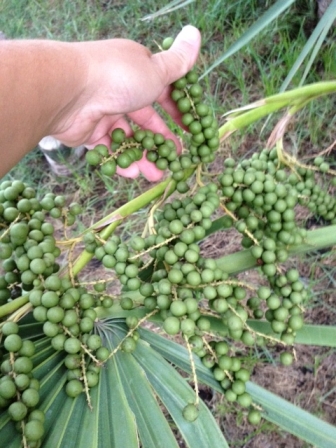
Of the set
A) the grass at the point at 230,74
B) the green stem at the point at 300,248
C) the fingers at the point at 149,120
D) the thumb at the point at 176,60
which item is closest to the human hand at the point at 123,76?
the thumb at the point at 176,60

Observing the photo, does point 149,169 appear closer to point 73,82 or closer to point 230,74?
point 73,82

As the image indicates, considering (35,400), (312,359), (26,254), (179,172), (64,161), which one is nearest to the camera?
(35,400)

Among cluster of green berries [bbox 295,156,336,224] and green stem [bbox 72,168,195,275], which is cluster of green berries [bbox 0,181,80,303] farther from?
cluster of green berries [bbox 295,156,336,224]

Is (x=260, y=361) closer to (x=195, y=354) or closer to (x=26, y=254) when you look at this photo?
(x=195, y=354)

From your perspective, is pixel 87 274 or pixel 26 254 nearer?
pixel 26 254

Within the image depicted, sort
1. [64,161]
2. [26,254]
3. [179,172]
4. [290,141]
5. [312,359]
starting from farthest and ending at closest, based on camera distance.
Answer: [64,161] → [290,141] → [312,359] → [179,172] → [26,254]

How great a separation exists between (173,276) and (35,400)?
26 cm

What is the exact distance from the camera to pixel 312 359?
→ 4.41 feet

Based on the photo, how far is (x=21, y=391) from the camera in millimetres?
695

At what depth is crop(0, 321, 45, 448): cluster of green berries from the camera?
2.16ft

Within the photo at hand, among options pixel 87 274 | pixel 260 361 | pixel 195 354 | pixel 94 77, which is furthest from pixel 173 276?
pixel 87 274

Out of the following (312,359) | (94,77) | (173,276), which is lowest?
(312,359)

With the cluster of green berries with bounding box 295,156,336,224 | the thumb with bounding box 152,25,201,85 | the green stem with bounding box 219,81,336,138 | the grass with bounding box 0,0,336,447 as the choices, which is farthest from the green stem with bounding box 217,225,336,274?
the grass with bounding box 0,0,336,447

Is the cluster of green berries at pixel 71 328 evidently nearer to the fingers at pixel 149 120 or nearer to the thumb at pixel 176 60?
the thumb at pixel 176 60
